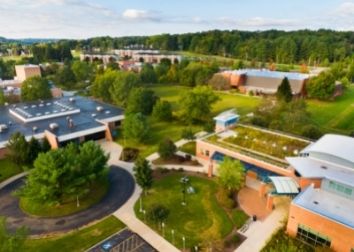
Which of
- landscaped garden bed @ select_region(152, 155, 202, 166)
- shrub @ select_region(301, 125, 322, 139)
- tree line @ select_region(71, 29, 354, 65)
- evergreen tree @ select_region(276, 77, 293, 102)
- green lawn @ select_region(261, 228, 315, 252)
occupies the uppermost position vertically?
tree line @ select_region(71, 29, 354, 65)

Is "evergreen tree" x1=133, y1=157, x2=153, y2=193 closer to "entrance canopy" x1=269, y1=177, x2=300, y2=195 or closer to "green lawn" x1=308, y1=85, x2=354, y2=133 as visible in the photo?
"entrance canopy" x1=269, y1=177, x2=300, y2=195

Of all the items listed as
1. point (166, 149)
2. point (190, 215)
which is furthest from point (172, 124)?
point (190, 215)

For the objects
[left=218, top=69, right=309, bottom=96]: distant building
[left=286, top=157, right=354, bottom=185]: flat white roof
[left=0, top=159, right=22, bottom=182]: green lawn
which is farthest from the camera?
[left=218, top=69, right=309, bottom=96]: distant building

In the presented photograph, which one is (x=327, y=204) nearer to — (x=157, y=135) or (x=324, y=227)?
(x=324, y=227)

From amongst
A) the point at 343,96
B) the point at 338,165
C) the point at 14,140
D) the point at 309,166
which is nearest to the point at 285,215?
the point at 309,166

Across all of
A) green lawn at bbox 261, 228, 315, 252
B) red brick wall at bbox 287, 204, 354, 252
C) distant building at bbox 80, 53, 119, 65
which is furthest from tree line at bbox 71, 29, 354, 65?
green lawn at bbox 261, 228, 315, 252

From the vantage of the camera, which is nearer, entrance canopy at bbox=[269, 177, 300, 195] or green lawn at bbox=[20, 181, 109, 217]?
entrance canopy at bbox=[269, 177, 300, 195]
